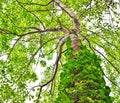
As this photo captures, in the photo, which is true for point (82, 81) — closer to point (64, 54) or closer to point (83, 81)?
point (83, 81)

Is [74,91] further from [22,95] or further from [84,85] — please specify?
[22,95]

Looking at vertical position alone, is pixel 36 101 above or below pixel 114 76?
below

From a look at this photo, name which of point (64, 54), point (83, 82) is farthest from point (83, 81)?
point (64, 54)

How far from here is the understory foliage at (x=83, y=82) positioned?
613cm

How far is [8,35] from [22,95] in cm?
248

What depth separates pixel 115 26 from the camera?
12273mm

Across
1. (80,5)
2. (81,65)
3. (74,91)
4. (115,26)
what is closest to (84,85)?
(74,91)

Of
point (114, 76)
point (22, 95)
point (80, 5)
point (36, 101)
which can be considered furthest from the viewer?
point (114, 76)

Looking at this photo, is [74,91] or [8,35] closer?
[74,91]

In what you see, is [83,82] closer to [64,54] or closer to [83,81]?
[83,81]

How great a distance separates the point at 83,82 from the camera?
6.62 metres

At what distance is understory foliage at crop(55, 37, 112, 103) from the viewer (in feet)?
20.1

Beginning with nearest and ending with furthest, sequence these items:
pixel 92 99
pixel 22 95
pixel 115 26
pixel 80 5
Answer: pixel 92 99 < pixel 22 95 < pixel 115 26 < pixel 80 5

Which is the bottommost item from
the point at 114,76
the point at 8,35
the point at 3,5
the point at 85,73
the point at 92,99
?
the point at 92,99
